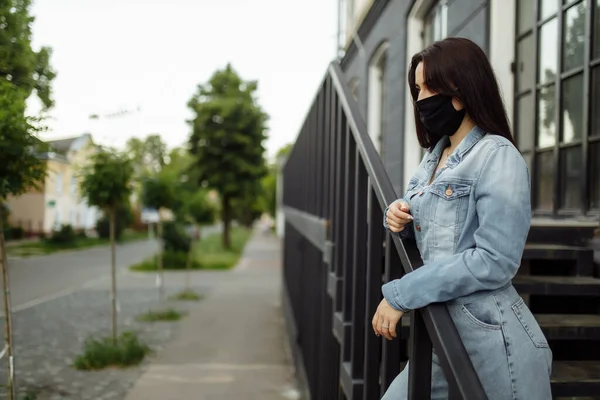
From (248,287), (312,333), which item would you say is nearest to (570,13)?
(312,333)

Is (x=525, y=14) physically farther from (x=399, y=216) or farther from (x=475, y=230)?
(x=475, y=230)

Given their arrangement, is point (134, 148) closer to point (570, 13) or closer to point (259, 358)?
point (259, 358)

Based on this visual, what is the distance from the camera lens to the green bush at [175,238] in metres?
20.7

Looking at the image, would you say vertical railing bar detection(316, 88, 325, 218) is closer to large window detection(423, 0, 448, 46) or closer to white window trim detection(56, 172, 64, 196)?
white window trim detection(56, 172, 64, 196)

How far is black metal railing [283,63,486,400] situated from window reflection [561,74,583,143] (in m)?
1.71

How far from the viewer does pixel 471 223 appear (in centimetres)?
162

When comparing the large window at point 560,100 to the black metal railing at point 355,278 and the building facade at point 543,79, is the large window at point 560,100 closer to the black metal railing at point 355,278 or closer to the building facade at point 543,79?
the building facade at point 543,79

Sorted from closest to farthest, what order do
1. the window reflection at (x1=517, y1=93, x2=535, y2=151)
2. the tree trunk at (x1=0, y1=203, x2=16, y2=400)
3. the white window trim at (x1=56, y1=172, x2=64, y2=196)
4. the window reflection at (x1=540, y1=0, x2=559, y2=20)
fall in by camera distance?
the tree trunk at (x1=0, y1=203, x2=16, y2=400) → the white window trim at (x1=56, y1=172, x2=64, y2=196) → the window reflection at (x1=540, y1=0, x2=559, y2=20) → the window reflection at (x1=517, y1=93, x2=535, y2=151)

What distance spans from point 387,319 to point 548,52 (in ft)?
11.9

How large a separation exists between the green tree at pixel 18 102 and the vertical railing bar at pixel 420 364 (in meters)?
2.24

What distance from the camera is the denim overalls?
153 centimetres

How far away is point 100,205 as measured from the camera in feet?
23.9

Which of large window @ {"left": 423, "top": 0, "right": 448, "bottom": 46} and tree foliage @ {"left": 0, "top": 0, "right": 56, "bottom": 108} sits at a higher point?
large window @ {"left": 423, "top": 0, "right": 448, "bottom": 46}

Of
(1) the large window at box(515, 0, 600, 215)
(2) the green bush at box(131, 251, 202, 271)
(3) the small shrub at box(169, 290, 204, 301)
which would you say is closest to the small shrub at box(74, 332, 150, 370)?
(1) the large window at box(515, 0, 600, 215)
